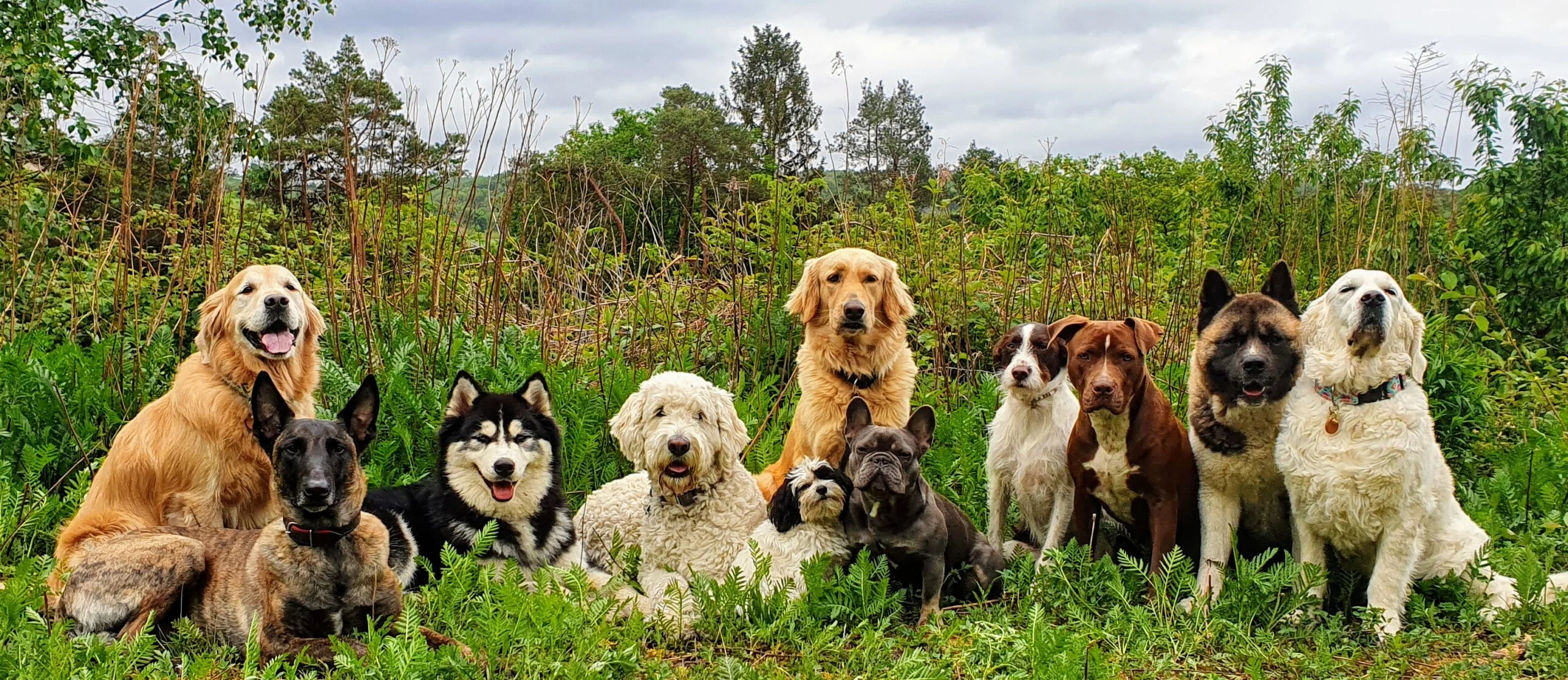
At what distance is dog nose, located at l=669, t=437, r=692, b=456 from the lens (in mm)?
5094

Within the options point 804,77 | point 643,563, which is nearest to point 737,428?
point 643,563

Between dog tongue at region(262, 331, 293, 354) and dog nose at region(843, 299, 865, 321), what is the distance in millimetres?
2947

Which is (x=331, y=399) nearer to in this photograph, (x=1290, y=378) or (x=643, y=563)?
(x=643, y=563)

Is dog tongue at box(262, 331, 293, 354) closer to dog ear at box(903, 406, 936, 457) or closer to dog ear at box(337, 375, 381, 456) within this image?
dog ear at box(337, 375, 381, 456)

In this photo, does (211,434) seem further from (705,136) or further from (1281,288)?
(705,136)

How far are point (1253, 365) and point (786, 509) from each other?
2309mm

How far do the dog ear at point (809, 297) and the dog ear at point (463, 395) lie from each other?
215cm

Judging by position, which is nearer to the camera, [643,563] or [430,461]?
[643,563]

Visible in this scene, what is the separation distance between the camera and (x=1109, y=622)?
15.8 feet

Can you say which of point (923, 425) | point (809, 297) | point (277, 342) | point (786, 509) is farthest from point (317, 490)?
point (809, 297)

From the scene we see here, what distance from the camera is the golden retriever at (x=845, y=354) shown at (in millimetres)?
6082

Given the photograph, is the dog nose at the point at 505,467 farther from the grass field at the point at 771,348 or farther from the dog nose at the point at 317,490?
the dog nose at the point at 317,490

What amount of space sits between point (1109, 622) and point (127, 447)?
15.4ft

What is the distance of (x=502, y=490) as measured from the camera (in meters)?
5.02
